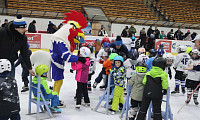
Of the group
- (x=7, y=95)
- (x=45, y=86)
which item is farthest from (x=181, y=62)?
(x=7, y=95)

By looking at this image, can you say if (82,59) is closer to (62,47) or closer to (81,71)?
(81,71)

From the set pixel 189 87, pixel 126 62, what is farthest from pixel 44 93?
pixel 189 87

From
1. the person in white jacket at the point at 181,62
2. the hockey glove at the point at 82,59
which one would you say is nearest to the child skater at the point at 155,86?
the hockey glove at the point at 82,59

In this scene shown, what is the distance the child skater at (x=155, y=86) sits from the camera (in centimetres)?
378

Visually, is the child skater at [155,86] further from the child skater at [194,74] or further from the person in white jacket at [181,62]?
the person in white jacket at [181,62]

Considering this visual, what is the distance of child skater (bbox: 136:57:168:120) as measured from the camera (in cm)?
378

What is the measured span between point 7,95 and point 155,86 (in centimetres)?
220

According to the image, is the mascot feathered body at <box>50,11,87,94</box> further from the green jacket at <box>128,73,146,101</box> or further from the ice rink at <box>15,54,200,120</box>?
the green jacket at <box>128,73,146,101</box>

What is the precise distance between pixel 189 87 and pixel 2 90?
4.36 m

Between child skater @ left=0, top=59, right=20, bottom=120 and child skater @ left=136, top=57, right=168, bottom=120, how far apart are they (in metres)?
1.97

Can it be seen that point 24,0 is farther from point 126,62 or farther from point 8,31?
point 8,31

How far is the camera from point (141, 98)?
13.2ft

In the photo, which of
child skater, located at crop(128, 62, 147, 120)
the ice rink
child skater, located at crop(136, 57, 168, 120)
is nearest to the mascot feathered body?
the ice rink

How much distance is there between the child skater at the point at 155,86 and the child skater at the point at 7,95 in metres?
1.97
